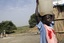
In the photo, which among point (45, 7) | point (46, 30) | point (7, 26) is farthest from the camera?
point (7, 26)

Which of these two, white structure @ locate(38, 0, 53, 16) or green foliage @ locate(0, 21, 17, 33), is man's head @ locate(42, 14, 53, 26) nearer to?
white structure @ locate(38, 0, 53, 16)

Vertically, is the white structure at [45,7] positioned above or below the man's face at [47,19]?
above

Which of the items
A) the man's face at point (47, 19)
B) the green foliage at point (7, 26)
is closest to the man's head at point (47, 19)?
the man's face at point (47, 19)

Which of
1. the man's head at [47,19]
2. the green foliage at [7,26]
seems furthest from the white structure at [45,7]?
the green foliage at [7,26]

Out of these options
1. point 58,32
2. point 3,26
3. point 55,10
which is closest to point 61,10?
point 55,10

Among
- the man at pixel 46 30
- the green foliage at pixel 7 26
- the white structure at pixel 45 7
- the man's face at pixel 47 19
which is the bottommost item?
the green foliage at pixel 7 26

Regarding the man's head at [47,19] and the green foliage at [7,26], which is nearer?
the man's head at [47,19]

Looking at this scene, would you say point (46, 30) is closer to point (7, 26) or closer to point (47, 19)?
point (47, 19)

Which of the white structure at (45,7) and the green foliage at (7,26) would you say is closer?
the white structure at (45,7)

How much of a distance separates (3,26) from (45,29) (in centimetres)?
2126

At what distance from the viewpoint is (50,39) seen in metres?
3.97

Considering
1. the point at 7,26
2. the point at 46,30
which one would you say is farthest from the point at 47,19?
the point at 7,26

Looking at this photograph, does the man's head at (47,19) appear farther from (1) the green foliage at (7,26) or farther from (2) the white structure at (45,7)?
(1) the green foliage at (7,26)

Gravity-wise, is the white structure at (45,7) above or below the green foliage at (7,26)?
above
